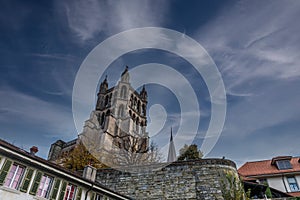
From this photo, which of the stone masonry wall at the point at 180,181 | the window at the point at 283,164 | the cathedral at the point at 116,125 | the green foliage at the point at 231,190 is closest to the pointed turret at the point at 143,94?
the cathedral at the point at 116,125

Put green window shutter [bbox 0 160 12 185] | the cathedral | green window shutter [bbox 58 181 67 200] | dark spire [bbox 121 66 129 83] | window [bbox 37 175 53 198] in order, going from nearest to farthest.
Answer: green window shutter [bbox 0 160 12 185]
window [bbox 37 175 53 198]
green window shutter [bbox 58 181 67 200]
the cathedral
dark spire [bbox 121 66 129 83]

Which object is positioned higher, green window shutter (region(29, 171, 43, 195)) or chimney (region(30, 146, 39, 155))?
chimney (region(30, 146, 39, 155))

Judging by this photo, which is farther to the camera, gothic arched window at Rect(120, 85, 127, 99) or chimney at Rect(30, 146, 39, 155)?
gothic arched window at Rect(120, 85, 127, 99)

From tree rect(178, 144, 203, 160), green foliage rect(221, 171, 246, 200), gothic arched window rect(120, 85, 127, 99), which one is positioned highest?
gothic arched window rect(120, 85, 127, 99)

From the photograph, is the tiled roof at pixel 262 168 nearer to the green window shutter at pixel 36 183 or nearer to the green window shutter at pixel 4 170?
the green window shutter at pixel 36 183

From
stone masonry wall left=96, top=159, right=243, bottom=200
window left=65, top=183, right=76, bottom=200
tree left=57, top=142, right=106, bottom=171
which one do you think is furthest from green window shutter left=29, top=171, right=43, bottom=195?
tree left=57, top=142, right=106, bottom=171

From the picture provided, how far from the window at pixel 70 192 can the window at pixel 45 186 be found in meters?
1.04

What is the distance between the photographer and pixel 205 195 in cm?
1502

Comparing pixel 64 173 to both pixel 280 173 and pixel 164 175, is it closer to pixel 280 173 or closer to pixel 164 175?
pixel 164 175

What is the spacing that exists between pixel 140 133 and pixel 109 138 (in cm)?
1104

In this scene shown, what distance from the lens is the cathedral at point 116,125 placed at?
134 feet

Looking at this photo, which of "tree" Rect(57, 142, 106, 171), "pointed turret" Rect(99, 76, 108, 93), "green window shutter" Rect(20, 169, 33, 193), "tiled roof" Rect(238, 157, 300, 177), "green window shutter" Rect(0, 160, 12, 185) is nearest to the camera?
"green window shutter" Rect(0, 160, 12, 185)

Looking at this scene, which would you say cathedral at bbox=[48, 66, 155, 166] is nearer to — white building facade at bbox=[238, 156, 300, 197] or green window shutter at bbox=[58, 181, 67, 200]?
white building facade at bbox=[238, 156, 300, 197]

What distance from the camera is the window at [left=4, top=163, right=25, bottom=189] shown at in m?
9.35
